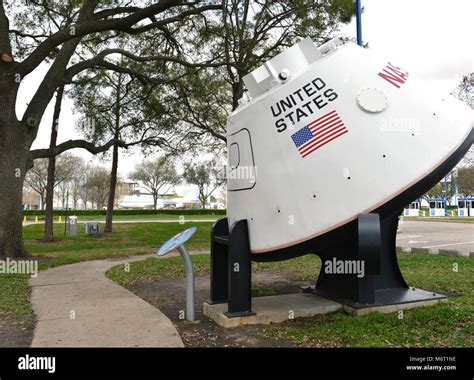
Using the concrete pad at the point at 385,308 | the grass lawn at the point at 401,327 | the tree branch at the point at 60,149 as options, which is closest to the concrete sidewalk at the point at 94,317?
the grass lawn at the point at 401,327

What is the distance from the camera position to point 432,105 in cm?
488

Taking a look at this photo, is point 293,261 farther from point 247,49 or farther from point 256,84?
point 247,49

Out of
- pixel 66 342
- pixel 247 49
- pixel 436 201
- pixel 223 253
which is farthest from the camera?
pixel 436 201

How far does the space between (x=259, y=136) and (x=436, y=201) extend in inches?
2820

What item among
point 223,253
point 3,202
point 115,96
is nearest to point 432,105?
point 223,253

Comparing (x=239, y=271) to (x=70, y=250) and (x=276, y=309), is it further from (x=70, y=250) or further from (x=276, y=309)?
(x=70, y=250)

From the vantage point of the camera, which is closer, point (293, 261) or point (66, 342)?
point (66, 342)

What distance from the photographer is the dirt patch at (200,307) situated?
475cm

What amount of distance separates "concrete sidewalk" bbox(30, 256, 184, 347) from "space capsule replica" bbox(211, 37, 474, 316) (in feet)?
3.74

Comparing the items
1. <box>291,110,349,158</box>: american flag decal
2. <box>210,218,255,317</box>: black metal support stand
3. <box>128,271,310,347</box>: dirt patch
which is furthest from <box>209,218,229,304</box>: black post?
<box>291,110,349,158</box>: american flag decal

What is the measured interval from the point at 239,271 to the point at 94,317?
2.18 metres

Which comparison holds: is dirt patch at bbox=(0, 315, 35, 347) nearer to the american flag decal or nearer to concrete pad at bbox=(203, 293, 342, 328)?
concrete pad at bbox=(203, 293, 342, 328)

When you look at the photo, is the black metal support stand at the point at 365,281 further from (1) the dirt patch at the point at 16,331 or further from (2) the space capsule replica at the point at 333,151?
(1) the dirt patch at the point at 16,331

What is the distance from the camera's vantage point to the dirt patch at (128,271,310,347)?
187 inches
